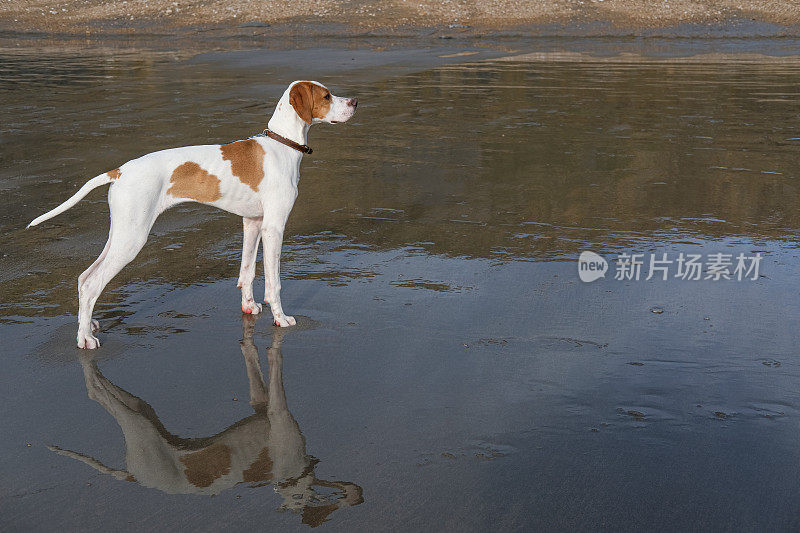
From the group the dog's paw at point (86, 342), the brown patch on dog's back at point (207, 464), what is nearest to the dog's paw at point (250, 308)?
the dog's paw at point (86, 342)

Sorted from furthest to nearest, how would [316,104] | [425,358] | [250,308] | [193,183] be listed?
[316,104], [250,308], [193,183], [425,358]

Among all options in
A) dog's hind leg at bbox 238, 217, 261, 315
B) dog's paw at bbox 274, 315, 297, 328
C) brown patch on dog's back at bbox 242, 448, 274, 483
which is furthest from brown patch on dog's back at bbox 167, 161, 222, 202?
brown patch on dog's back at bbox 242, 448, 274, 483

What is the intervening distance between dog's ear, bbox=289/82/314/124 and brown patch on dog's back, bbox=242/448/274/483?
265 centimetres

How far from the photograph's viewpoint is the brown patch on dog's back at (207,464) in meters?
3.67

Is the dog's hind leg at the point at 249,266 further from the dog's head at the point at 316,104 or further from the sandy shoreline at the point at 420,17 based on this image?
the sandy shoreline at the point at 420,17

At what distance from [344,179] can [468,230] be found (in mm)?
2478

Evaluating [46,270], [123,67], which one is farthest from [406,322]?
[123,67]

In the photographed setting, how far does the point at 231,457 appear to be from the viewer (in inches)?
152

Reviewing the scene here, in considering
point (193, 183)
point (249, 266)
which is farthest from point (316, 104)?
point (249, 266)

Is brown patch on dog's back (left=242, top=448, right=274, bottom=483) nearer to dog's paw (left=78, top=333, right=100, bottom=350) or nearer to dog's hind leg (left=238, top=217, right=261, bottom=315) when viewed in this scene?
dog's paw (left=78, top=333, right=100, bottom=350)

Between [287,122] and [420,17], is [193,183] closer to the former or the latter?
[287,122]

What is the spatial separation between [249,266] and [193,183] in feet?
2.43

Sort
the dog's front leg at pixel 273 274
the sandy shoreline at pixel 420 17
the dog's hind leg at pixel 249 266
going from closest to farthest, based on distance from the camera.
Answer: the dog's front leg at pixel 273 274 < the dog's hind leg at pixel 249 266 < the sandy shoreline at pixel 420 17

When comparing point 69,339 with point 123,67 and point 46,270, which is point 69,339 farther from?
point 123,67
